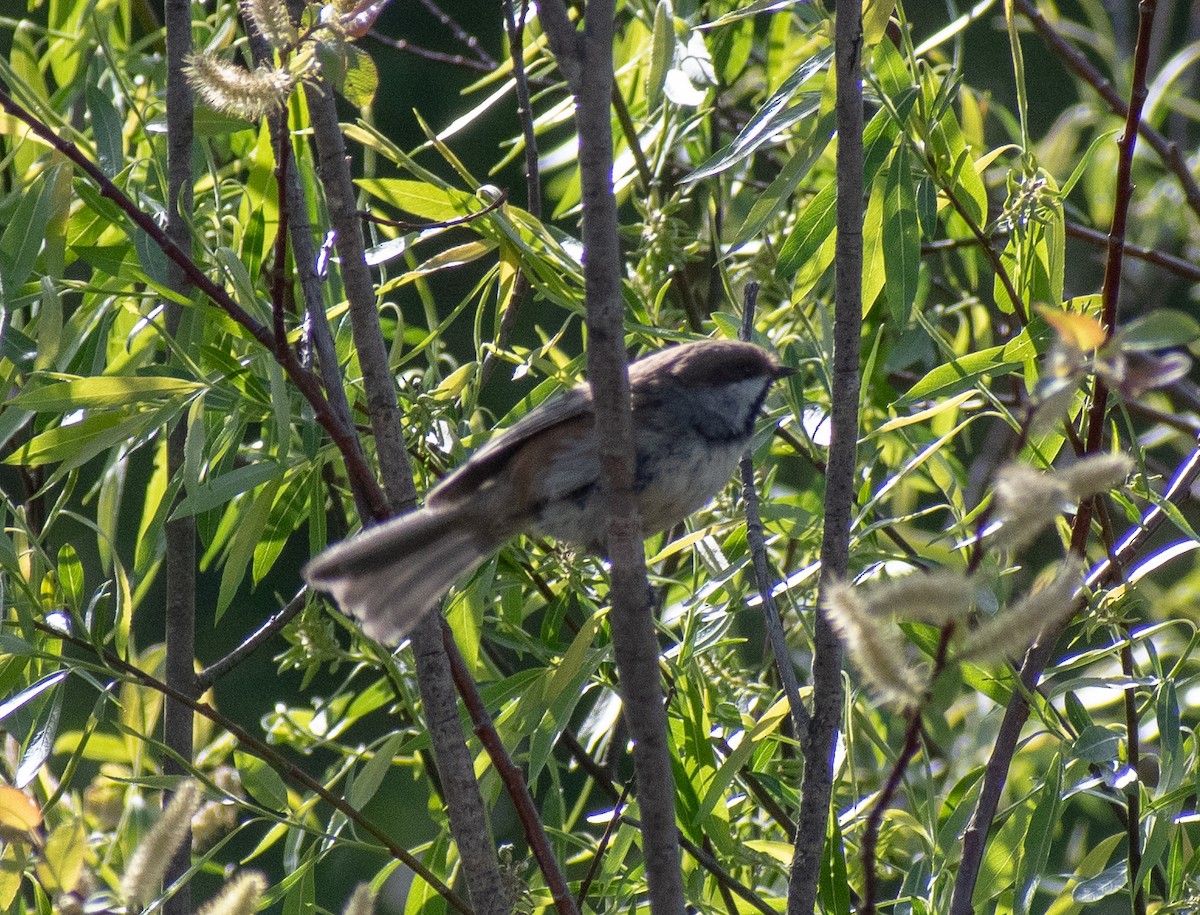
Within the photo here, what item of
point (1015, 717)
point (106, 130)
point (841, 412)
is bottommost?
point (1015, 717)

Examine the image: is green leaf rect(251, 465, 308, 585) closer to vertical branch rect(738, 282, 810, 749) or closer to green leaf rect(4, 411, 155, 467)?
green leaf rect(4, 411, 155, 467)

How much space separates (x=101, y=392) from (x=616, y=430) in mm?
911

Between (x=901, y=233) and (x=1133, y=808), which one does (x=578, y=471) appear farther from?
(x=1133, y=808)

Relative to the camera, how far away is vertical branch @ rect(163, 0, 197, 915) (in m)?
2.13

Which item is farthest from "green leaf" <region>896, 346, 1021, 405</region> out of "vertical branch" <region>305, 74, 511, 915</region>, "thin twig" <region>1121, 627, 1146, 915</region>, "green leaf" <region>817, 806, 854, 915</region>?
"vertical branch" <region>305, 74, 511, 915</region>

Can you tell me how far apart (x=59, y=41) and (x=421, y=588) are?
1.52 meters

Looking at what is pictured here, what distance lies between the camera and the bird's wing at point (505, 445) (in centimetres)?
209

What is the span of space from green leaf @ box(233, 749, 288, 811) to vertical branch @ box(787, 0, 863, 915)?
2.81 feet

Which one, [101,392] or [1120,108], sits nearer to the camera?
[101,392]

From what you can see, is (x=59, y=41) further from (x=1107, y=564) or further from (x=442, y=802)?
(x=1107, y=564)

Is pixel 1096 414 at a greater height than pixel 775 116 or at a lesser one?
lesser

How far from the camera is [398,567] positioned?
2049 millimetres

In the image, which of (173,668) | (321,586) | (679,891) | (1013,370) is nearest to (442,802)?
(173,668)

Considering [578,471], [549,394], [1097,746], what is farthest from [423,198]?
[1097,746]
